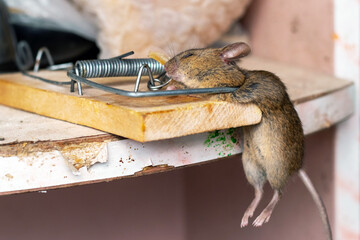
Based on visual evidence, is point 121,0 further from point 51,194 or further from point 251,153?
point 251,153

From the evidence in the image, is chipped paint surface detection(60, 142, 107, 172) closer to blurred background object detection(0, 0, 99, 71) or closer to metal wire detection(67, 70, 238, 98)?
metal wire detection(67, 70, 238, 98)

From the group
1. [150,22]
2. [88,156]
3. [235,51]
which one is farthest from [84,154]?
[150,22]

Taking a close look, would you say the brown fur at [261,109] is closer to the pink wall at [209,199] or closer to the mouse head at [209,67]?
the mouse head at [209,67]

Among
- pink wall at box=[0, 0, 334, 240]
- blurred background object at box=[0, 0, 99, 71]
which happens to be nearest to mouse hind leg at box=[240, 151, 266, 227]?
pink wall at box=[0, 0, 334, 240]

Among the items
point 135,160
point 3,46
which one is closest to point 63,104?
point 135,160

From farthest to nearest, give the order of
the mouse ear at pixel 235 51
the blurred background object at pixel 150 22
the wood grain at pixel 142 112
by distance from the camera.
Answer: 1. the blurred background object at pixel 150 22
2. the mouse ear at pixel 235 51
3. the wood grain at pixel 142 112

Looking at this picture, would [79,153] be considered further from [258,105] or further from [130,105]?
[258,105]

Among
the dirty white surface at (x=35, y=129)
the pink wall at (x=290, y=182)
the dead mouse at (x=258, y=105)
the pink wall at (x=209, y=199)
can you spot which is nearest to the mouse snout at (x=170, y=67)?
the dead mouse at (x=258, y=105)
